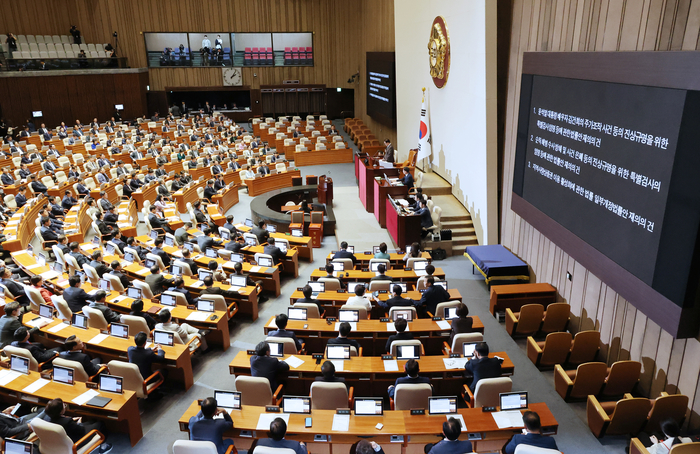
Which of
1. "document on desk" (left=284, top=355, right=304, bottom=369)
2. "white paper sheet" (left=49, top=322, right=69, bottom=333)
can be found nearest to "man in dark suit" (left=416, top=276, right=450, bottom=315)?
"document on desk" (left=284, top=355, right=304, bottom=369)

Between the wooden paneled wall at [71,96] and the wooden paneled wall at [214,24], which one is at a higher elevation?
the wooden paneled wall at [214,24]

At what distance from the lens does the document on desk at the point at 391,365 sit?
6348mm

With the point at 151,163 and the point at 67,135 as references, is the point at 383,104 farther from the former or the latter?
the point at 67,135

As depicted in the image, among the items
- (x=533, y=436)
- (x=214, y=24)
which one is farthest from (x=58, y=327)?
(x=214, y=24)

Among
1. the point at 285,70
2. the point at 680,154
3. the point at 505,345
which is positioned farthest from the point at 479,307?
the point at 285,70

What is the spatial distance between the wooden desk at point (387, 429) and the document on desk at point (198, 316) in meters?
2.57

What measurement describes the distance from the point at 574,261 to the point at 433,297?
2.45 metres

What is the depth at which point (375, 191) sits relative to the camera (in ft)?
48.2

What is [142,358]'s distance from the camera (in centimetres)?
667

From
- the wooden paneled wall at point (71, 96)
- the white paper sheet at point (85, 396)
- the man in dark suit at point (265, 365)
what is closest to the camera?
the white paper sheet at point (85, 396)

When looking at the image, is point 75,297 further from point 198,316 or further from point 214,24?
point 214,24

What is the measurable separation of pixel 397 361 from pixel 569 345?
9.10 ft

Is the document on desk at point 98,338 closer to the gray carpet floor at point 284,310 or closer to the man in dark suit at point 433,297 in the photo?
the gray carpet floor at point 284,310

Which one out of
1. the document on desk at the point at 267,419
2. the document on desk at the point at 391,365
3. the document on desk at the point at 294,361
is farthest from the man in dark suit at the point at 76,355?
the document on desk at the point at 391,365
